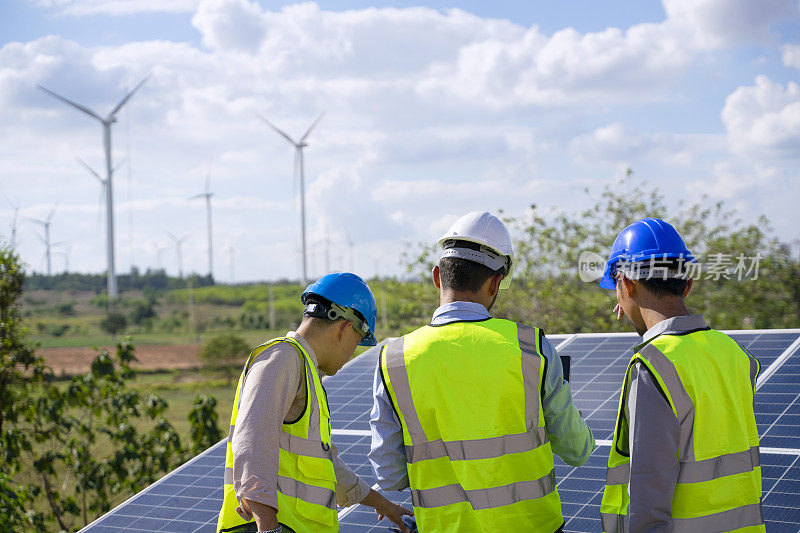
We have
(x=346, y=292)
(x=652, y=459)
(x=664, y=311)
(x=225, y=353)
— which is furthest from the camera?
(x=225, y=353)

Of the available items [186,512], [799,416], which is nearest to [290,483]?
[186,512]

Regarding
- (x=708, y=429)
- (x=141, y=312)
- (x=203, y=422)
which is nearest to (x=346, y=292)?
(x=708, y=429)

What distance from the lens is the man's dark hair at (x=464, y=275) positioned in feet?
11.4

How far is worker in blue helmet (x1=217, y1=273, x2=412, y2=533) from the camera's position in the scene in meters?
3.27

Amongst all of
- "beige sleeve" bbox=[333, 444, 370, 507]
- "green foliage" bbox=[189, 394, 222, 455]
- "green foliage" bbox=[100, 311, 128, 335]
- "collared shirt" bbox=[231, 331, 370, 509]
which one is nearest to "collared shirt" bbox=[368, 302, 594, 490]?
"collared shirt" bbox=[231, 331, 370, 509]

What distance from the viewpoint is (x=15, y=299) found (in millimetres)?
11281

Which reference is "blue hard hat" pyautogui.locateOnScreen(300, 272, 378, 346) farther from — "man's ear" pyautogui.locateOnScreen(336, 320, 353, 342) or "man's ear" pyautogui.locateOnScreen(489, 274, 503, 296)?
"man's ear" pyautogui.locateOnScreen(489, 274, 503, 296)

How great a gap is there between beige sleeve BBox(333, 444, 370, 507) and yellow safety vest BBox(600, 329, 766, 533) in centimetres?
154

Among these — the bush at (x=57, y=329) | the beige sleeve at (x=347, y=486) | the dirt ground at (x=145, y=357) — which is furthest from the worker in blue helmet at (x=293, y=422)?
the bush at (x=57, y=329)

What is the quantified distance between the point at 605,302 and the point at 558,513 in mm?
14260

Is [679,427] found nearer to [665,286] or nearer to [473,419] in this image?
[665,286]

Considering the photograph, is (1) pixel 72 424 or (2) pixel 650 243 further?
(1) pixel 72 424

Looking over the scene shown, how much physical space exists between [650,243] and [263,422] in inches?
73.8

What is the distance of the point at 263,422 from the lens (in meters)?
3.28
